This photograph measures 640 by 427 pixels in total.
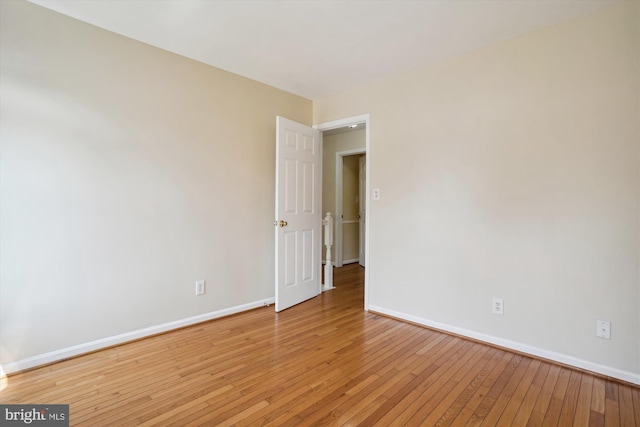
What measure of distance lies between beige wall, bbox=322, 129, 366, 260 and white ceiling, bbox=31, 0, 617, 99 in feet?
7.03

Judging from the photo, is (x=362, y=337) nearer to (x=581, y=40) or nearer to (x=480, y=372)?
(x=480, y=372)

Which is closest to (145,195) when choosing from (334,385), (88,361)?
(88,361)

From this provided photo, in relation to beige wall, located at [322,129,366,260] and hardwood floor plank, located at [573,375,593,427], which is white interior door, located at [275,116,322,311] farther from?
hardwood floor plank, located at [573,375,593,427]

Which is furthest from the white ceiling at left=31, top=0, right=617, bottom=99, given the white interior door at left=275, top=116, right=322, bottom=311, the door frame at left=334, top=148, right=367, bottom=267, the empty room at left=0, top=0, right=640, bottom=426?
the door frame at left=334, top=148, right=367, bottom=267

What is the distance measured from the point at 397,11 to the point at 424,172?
137 cm

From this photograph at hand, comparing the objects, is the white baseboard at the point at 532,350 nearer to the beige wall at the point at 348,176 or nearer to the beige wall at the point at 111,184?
the beige wall at the point at 111,184

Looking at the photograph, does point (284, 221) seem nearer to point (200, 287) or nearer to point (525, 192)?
point (200, 287)

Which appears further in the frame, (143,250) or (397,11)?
(143,250)

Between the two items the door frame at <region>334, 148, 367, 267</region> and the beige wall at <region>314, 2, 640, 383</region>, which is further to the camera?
the door frame at <region>334, 148, 367, 267</region>

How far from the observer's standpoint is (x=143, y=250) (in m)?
2.55

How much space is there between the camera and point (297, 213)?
3.49 m

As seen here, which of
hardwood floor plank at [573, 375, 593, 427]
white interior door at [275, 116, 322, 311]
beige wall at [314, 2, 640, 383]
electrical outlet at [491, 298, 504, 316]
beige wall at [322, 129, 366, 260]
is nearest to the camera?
hardwood floor plank at [573, 375, 593, 427]

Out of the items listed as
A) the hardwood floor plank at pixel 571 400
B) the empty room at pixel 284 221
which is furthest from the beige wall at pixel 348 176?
the hardwood floor plank at pixel 571 400

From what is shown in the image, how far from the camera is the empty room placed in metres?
1.91
